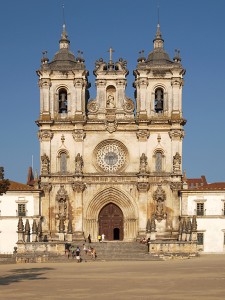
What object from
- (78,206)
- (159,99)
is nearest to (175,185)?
(159,99)

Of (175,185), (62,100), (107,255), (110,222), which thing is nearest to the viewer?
(107,255)

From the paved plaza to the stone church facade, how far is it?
1956 cm

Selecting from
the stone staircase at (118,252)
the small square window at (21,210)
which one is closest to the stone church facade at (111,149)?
the small square window at (21,210)

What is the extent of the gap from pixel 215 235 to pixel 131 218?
28.5ft

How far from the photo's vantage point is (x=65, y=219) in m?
64.1

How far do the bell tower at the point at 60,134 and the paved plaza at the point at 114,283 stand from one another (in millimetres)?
19725

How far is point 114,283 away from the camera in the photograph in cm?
3328

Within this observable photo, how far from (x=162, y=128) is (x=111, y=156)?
606 cm

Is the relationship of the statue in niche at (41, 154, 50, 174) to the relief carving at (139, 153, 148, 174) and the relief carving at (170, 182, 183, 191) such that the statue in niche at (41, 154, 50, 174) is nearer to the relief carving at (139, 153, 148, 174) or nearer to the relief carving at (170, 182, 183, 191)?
the relief carving at (139, 153, 148, 174)

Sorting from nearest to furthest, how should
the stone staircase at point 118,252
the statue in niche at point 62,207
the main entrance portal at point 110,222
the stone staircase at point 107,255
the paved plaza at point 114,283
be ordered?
the paved plaza at point 114,283 < the stone staircase at point 107,255 < the stone staircase at point 118,252 < the statue in niche at point 62,207 < the main entrance portal at point 110,222

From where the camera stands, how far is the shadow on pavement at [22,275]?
3569 cm

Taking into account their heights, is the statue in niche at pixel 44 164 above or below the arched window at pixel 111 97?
below

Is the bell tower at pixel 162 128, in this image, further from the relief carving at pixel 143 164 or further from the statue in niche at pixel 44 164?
the statue in niche at pixel 44 164

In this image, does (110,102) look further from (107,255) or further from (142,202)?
(107,255)
